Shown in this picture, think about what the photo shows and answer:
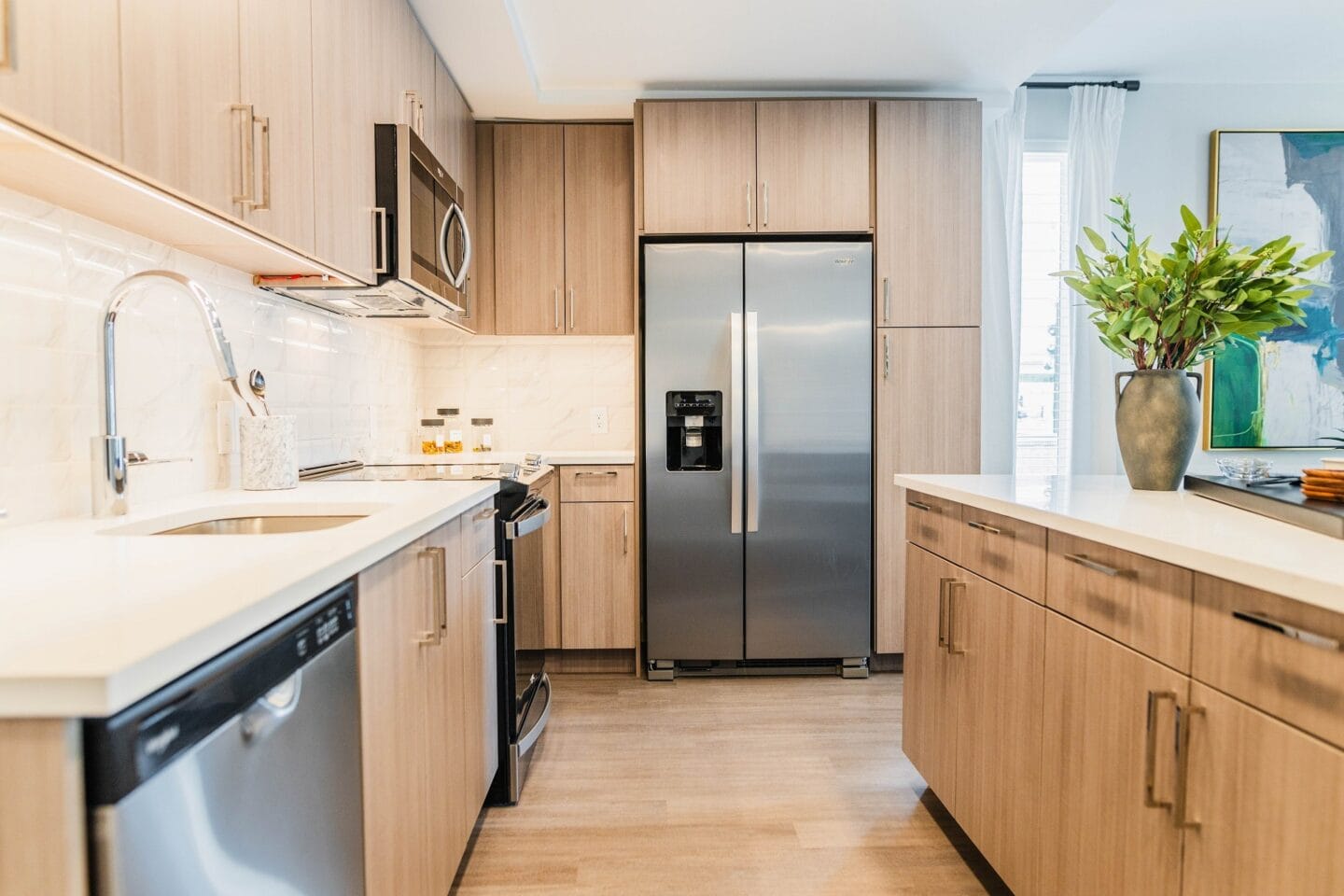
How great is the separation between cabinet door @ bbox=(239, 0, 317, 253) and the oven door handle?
0.87 meters

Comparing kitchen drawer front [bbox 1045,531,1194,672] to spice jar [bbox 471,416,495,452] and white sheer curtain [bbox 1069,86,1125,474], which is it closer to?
white sheer curtain [bbox 1069,86,1125,474]

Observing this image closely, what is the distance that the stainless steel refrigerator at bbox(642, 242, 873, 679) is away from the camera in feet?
9.85

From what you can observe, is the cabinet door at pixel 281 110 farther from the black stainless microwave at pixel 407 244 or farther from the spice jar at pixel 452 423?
the spice jar at pixel 452 423

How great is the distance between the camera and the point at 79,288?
1332 millimetres

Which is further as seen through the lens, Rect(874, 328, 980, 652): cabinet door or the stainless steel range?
Rect(874, 328, 980, 652): cabinet door

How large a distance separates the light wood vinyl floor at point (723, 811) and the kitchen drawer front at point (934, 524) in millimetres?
736

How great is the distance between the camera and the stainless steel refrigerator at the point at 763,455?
3.00 meters

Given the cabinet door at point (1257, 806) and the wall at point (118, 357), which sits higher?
the wall at point (118, 357)

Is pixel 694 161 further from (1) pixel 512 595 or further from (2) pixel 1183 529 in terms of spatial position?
(2) pixel 1183 529

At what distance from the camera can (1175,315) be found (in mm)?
1521

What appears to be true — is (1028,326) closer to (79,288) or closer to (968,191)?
(968,191)

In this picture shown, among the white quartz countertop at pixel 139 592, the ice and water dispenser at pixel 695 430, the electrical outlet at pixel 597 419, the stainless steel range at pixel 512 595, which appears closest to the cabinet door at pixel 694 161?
the ice and water dispenser at pixel 695 430

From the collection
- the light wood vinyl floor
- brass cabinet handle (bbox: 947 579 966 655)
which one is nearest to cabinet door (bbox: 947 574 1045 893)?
brass cabinet handle (bbox: 947 579 966 655)

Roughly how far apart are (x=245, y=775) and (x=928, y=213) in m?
3.08
